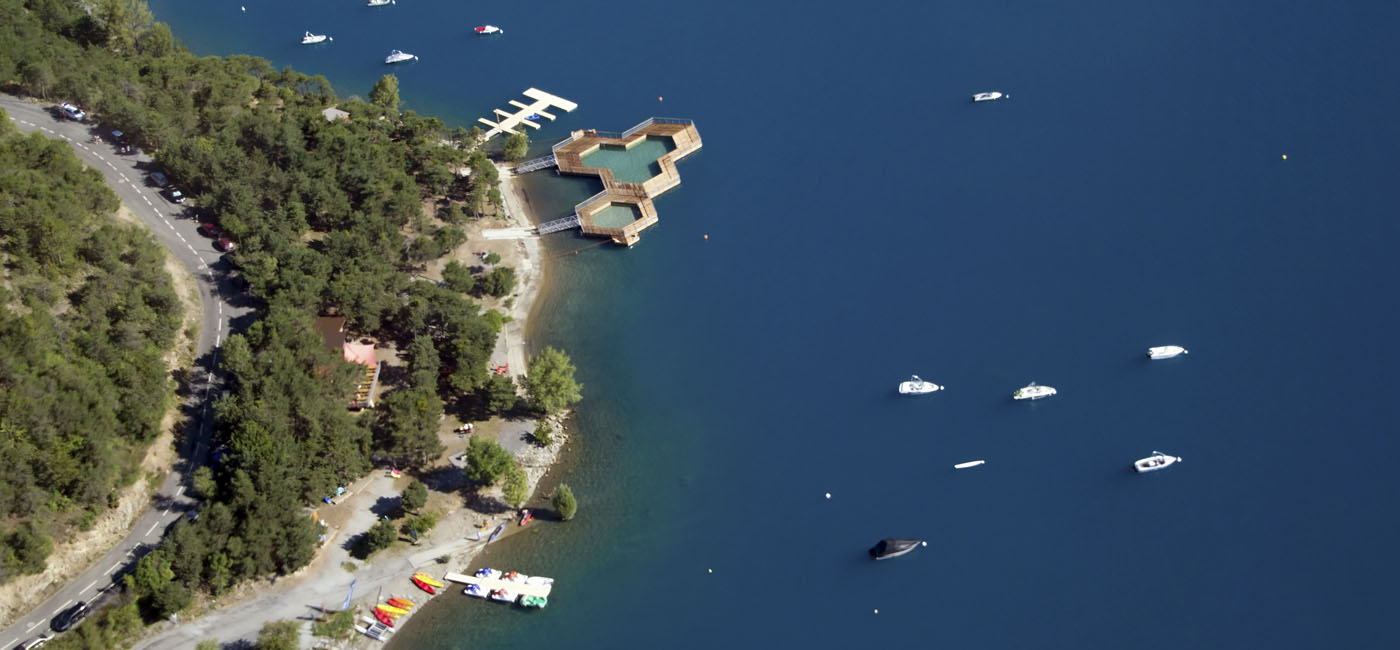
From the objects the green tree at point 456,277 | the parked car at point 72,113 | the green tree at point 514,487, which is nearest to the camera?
the green tree at point 514,487

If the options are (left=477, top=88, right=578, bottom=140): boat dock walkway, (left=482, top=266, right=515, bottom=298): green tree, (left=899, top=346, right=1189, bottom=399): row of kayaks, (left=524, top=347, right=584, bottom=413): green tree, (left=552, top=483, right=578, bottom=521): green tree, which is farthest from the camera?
(left=477, top=88, right=578, bottom=140): boat dock walkway

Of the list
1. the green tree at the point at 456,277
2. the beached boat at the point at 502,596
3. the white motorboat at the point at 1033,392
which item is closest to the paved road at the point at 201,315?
the green tree at the point at 456,277

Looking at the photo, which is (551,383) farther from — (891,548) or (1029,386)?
(1029,386)

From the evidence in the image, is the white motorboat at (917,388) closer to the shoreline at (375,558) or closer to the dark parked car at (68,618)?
the shoreline at (375,558)

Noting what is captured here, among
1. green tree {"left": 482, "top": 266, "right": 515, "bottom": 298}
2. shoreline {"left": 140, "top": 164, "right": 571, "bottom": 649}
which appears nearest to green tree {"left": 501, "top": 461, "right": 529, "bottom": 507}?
shoreline {"left": 140, "top": 164, "right": 571, "bottom": 649}

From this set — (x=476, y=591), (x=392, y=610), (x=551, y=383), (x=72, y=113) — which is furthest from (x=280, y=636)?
(x=72, y=113)

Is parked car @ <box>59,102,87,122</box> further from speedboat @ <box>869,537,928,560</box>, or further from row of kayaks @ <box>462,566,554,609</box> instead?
speedboat @ <box>869,537,928,560</box>

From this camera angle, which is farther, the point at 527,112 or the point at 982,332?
the point at 527,112
